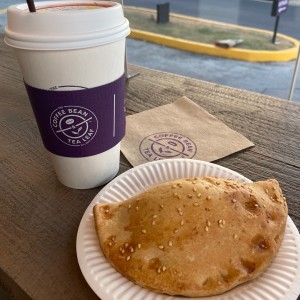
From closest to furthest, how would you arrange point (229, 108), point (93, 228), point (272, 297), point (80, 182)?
point (272, 297), point (93, 228), point (80, 182), point (229, 108)

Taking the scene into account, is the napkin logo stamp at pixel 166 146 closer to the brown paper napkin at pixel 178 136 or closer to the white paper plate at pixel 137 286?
the brown paper napkin at pixel 178 136

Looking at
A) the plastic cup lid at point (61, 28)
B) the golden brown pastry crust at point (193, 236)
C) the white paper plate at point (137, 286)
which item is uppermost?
the plastic cup lid at point (61, 28)

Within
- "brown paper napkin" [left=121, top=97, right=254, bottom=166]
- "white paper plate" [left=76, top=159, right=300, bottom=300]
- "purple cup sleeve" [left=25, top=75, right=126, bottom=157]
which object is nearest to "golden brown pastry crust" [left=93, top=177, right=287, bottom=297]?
"white paper plate" [left=76, top=159, right=300, bottom=300]

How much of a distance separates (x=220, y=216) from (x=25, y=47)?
37cm

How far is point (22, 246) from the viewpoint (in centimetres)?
56

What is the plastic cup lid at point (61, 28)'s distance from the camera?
1.64 feet

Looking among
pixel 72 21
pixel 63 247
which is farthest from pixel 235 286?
pixel 72 21

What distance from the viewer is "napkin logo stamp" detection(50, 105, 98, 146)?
57 cm

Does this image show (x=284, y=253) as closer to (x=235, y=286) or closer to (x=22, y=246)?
(x=235, y=286)

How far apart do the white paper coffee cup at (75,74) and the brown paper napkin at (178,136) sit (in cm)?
16

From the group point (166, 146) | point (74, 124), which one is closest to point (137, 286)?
point (74, 124)

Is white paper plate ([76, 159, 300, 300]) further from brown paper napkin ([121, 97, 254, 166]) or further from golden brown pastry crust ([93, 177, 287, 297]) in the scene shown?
brown paper napkin ([121, 97, 254, 166])

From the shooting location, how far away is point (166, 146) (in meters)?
0.83

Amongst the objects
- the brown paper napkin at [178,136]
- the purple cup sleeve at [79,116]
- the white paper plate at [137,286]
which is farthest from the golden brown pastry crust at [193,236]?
the brown paper napkin at [178,136]
